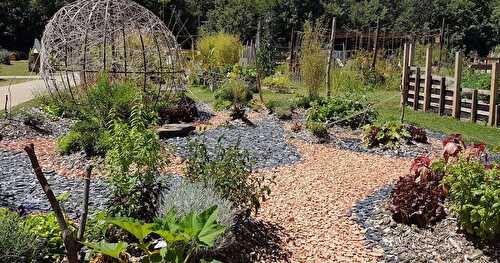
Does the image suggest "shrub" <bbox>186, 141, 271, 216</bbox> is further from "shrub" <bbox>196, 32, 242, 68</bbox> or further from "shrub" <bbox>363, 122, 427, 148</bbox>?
"shrub" <bbox>196, 32, 242, 68</bbox>

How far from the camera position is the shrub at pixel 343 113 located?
988cm

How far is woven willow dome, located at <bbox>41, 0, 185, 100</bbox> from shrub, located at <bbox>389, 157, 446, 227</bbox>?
245 inches

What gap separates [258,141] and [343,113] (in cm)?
238

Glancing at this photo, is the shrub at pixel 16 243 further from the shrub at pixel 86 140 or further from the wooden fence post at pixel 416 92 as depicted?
the wooden fence post at pixel 416 92

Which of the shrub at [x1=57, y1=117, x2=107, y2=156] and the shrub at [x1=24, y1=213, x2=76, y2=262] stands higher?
the shrub at [x1=57, y1=117, x2=107, y2=156]

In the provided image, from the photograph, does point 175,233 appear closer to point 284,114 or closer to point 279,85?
point 284,114

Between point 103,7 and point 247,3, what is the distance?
30.3m

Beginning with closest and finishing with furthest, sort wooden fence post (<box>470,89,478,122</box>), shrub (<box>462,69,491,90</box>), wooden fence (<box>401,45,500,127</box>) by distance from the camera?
wooden fence (<box>401,45,500,127</box>)
wooden fence post (<box>470,89,478,122</box>)
shrub (<box>462,69,491,90</box>)

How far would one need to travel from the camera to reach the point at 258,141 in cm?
846

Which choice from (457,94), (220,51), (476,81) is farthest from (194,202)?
(220,51)

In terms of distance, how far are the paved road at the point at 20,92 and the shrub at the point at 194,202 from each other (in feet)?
31.8

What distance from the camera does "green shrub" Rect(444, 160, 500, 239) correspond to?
3.93 m

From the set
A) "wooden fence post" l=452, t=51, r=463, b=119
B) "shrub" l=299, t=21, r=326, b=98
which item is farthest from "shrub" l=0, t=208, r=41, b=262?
"wooden fence post" l=452, t=51, r=463, b=119

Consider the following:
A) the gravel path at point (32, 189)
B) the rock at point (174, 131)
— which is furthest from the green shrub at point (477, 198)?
the rock at point (174, 131)
